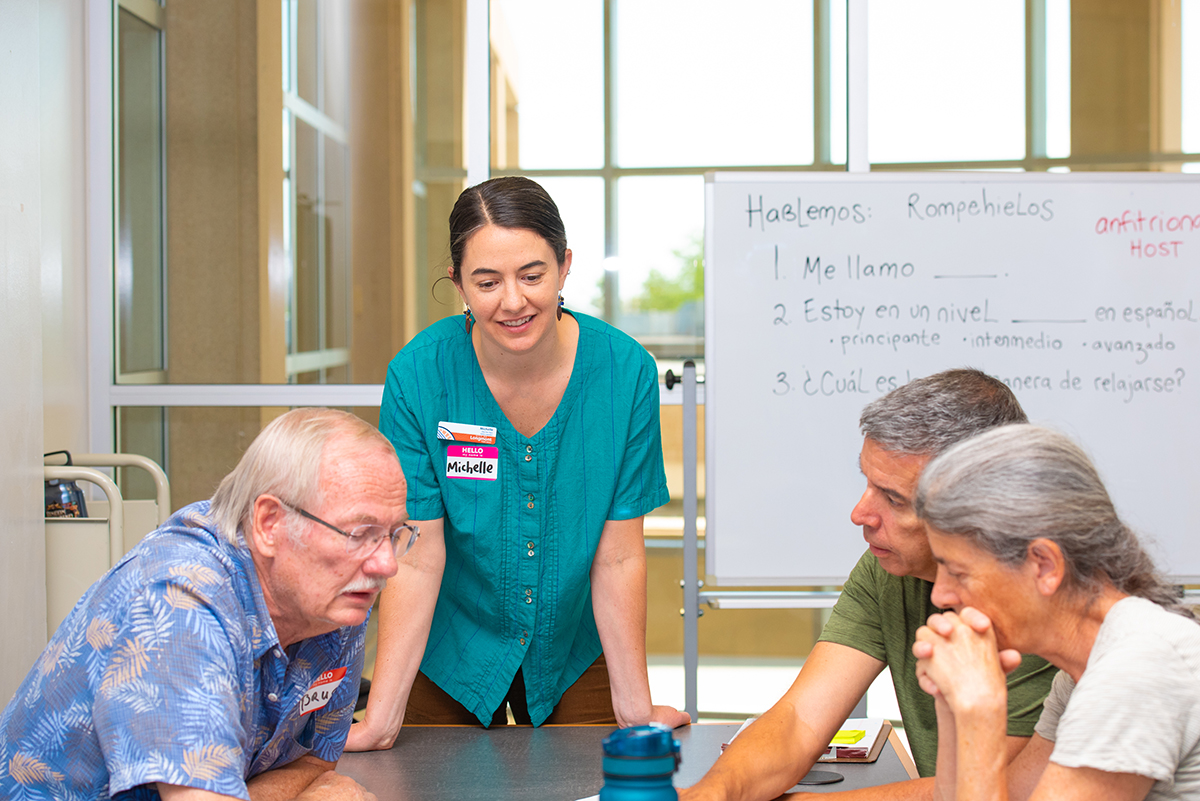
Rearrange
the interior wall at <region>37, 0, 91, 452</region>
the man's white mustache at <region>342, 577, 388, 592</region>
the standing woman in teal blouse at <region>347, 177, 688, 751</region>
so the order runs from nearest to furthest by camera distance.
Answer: the man's white mustache at <region>342, 577, 388, 592</region>
the standing woman in teal blouse at <region>347, 177, 688, 751</region>
the interior wall at <region>37, 0, 91, 452</region>

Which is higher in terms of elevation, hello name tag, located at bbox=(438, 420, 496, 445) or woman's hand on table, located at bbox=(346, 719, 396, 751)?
hello name tag, located at bbox=(438, 420, 496, 445)

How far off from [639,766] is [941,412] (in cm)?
72

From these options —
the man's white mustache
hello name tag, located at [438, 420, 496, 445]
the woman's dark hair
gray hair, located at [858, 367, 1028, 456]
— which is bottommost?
the man's white mustache

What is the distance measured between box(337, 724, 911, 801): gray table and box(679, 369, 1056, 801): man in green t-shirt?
87mm

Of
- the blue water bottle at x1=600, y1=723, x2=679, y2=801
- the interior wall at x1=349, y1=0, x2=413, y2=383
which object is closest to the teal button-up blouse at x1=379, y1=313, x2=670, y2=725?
the blue water bottle at x1=600, y1=723, x2=679, y2=801

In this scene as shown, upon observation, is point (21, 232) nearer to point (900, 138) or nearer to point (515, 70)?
point (515, 70)

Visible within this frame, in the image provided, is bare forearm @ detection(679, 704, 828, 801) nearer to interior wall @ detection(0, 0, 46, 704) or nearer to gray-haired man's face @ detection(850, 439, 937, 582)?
gray-haired man's face @ detection(850, 439, 937, 582)

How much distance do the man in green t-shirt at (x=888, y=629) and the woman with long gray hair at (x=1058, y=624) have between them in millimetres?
189

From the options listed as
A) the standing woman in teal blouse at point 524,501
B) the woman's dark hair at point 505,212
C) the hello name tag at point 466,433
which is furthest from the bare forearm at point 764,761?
the woman's dark hair at point 505,212

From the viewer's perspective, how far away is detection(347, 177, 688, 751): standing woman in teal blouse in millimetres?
1927

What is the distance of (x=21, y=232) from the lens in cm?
267

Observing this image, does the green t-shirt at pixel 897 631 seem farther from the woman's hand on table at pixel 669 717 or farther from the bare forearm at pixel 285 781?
the bare forearm at pixel 285 781

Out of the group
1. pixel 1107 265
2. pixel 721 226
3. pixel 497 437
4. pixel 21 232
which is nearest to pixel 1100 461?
pixel 1107 265

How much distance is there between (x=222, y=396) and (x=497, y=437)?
6.18 feet
